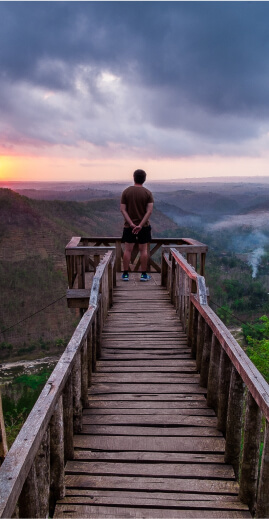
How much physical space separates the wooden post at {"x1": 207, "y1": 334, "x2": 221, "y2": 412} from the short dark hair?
12.4 feet

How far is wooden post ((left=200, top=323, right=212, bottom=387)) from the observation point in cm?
355

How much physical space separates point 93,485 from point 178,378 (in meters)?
1.57

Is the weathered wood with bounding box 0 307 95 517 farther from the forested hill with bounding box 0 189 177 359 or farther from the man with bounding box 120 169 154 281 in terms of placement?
the forested hill with bounding box 0 189 177 359

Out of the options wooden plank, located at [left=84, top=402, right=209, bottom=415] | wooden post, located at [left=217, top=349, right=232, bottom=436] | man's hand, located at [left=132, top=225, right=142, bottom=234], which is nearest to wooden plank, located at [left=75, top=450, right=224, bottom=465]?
wooden post, located at [left=217, top=349, right=232, bottom=436]

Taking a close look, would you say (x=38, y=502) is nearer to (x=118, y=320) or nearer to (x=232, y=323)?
(x=118, y=320)

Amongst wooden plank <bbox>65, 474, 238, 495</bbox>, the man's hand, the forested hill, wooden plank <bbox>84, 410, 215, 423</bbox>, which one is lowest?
the forested hill

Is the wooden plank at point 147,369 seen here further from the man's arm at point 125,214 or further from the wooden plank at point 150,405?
the man's arm at point 125,214

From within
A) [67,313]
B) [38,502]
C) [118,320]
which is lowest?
[67,313]

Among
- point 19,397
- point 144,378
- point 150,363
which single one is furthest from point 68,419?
point 19,397

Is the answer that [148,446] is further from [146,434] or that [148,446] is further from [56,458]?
[56,458]

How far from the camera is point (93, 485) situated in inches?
97.7

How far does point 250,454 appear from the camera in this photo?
2320 millimetres

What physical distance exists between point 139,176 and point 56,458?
16.0 feet

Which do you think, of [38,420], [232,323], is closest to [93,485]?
[38,420]
